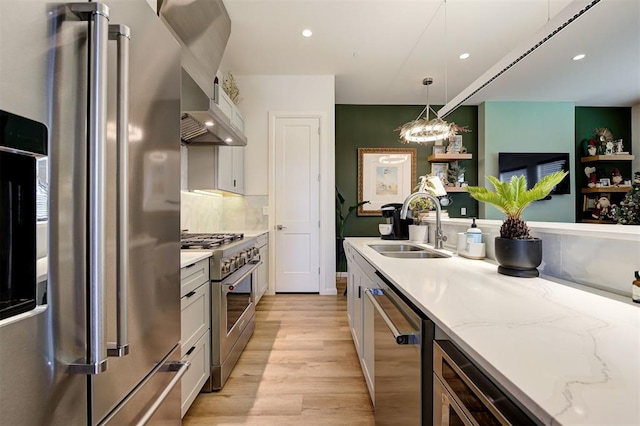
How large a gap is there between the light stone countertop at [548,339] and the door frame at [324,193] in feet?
8.92

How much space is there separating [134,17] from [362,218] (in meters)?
4.37

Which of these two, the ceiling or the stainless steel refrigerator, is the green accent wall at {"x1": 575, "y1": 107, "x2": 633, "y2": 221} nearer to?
the ceiling

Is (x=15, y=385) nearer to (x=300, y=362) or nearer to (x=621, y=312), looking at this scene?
(x=621, y=312)

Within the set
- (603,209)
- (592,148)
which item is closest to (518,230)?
(603,209)

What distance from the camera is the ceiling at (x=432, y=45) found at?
101 inches

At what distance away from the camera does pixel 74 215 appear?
0.57 metres

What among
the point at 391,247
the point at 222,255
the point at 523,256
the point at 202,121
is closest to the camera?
the point at 523,256

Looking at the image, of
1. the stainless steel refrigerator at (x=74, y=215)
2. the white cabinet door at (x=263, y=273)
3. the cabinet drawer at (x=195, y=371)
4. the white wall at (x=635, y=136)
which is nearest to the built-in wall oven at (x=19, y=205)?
the stainless steel refrigerator at (x=74, y=215)

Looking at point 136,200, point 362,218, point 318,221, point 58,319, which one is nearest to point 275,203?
point 318,221

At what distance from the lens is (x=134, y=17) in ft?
2.53

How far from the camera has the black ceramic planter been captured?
43.4 inches

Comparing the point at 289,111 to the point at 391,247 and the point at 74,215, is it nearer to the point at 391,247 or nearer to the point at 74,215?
the point at 391,247

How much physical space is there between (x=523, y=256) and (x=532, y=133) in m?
4.88

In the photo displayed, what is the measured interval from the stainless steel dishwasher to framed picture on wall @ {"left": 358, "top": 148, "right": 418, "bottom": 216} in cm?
365
